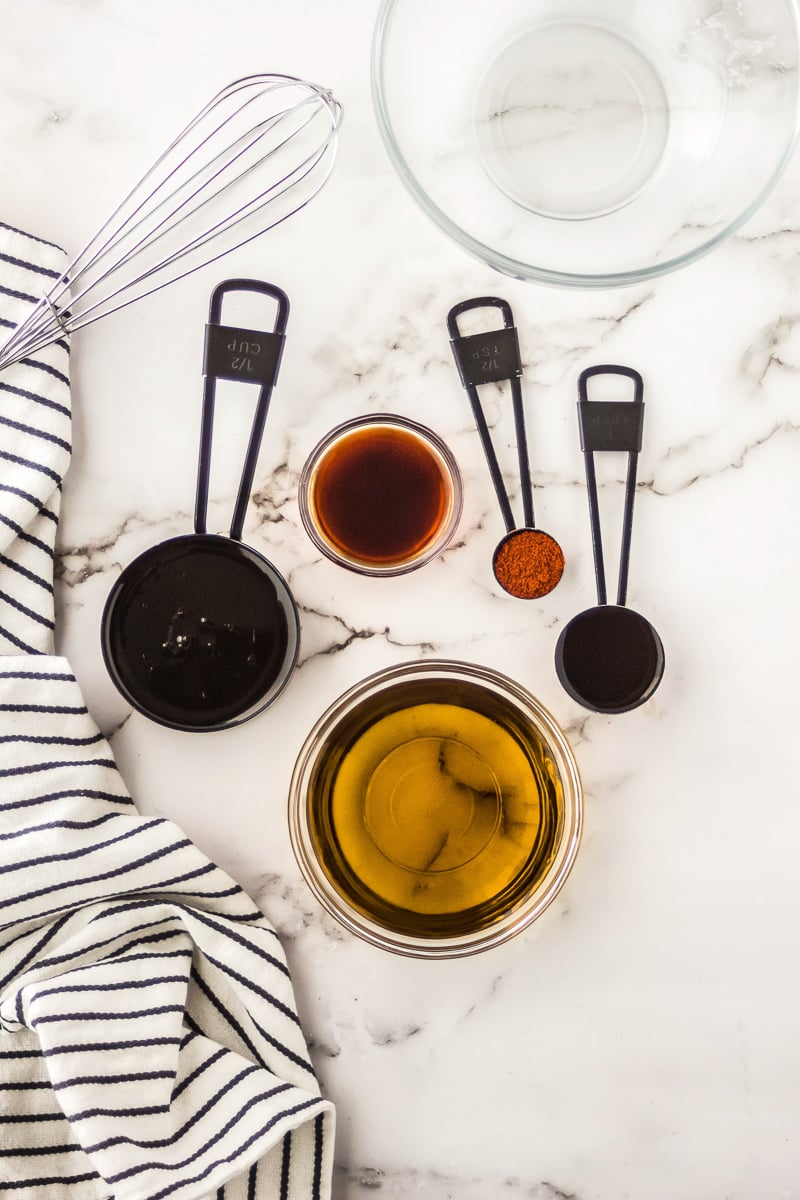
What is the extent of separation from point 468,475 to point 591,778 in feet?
0.72

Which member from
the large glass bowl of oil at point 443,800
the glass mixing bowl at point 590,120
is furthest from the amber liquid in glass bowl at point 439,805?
the glass mixing bowl at point 590,120

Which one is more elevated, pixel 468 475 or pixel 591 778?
pixel 468 475

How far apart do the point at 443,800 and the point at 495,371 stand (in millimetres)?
284

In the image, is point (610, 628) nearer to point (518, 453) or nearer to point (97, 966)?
point (518, 453)

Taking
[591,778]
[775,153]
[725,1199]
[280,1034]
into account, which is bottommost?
[725,1199]

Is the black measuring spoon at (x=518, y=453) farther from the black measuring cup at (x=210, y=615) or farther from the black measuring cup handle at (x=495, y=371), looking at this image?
the black measuring cup at (x=210, y=615)

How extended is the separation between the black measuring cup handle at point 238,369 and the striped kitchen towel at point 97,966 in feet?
0.30

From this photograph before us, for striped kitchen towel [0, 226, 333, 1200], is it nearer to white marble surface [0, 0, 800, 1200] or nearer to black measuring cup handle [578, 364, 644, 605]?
white marble surface [0, 0, 800, 1200]

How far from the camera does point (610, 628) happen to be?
61 centimetres

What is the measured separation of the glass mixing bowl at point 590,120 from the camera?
23.0 inches

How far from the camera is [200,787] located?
24.3 inches

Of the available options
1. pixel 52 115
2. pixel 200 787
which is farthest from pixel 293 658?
pixel 52 115

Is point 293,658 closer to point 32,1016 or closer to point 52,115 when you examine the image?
point 32,1016

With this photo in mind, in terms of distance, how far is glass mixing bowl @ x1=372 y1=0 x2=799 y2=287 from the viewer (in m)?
0.58
